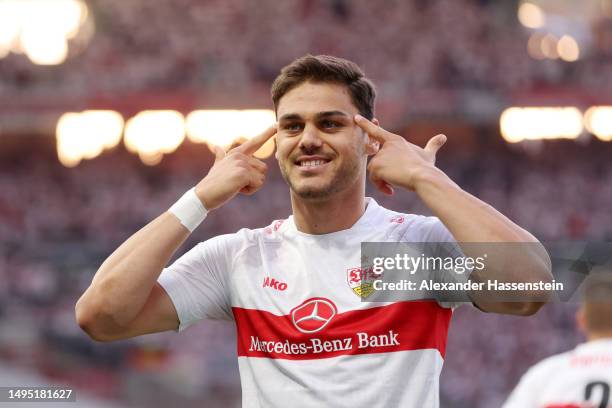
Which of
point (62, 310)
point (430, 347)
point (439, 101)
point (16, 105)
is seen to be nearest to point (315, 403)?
point (430, 347)

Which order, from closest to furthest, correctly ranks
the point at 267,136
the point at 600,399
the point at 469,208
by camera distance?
the point at 469,208
the point at 267,136
the point at 600,399

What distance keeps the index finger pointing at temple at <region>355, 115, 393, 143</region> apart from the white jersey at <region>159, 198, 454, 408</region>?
30cm

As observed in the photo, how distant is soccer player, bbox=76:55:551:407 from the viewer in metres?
3.10

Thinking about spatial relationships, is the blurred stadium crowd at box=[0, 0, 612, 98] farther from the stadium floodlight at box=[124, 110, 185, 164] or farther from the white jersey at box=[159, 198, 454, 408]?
the white jersey at box=[159, 198, 454, 408]

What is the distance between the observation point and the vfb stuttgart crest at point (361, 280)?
3.24m

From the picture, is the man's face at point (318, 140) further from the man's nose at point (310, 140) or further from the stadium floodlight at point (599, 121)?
the stadium floodlight at point (599, 121)

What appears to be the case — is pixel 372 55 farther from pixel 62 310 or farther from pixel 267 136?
pixel 267 136

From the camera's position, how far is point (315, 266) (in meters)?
3.30

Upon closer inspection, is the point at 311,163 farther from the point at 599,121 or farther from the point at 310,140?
the point at 599,121

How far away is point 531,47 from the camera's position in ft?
76.1

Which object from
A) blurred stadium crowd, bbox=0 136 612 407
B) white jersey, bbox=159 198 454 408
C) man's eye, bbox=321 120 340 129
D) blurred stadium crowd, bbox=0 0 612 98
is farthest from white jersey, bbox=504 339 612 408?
blurred stadium crowd, bbox=0 0 612 98

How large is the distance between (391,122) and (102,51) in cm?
642

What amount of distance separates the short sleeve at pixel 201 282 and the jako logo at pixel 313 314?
290 mm

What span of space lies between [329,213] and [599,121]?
20.9 meters
